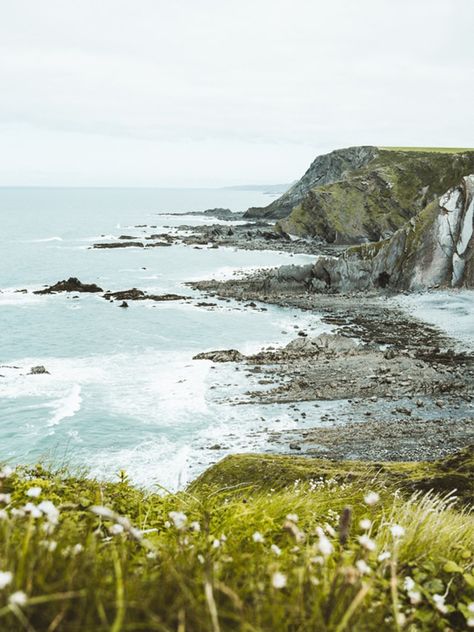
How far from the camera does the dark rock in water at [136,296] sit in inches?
2254

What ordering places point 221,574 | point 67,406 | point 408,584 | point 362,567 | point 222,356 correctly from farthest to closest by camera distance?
point 222,356 → point 67,406 → point 408,584 → point 221,574 → point 362,567

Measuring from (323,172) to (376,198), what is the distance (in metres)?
42.8

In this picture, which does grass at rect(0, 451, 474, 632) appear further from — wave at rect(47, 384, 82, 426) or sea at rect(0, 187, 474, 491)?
wave at rect(47, 384, 82, 426)

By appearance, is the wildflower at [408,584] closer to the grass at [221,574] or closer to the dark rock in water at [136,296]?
the grass at [221,574]

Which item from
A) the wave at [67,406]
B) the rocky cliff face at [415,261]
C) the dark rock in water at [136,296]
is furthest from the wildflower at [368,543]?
the rocky cliff face at [415,261]

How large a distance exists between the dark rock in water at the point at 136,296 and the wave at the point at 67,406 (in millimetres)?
28336

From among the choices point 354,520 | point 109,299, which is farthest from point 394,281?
point 354,520

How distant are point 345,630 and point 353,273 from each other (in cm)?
6007

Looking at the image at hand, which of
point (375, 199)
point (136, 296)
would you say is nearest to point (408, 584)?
point (136, 296)

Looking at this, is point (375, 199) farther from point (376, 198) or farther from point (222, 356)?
point (222, 356)

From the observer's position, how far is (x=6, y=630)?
6.31 feet

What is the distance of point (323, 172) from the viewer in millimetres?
143000

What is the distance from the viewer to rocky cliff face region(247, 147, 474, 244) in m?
100

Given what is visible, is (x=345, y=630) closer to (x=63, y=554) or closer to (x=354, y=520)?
(x=63, y=554)
